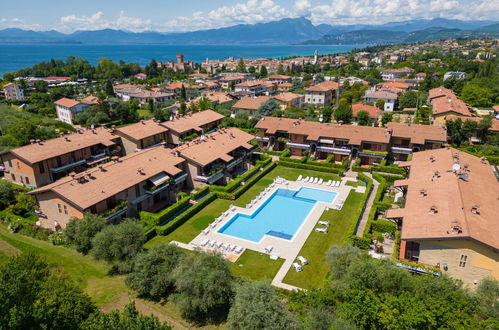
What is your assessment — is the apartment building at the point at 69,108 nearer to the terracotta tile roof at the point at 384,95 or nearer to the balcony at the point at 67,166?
the balcony at the point at 67,166

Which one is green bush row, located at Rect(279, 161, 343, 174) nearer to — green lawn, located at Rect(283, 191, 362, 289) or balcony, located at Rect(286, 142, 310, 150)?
balcony, located at Rect(286, 142, 310, 150)

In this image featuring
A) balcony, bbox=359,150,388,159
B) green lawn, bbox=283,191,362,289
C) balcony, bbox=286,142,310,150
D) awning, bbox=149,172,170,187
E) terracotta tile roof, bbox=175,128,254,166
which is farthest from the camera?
balcony, bbox=286,142,310,150

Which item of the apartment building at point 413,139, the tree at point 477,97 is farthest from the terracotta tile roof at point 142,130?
the tree at point 477,97

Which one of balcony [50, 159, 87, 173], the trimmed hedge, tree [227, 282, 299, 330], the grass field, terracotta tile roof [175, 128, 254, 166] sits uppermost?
terracotta tile roof [175, 128, 254, 166]

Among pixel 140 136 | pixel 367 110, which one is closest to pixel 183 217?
pixel 140 136

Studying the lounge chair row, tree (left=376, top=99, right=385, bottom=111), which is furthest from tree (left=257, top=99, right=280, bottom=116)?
the lounge chair row

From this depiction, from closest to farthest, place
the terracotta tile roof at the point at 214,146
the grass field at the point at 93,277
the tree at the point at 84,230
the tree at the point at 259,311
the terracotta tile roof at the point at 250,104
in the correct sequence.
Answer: the tree at the point at 259,311 → the grass field at the point at 93,277 → the tree at the point at 84,230 → the terracotta tile roof at the point at 214,146 → the terracotta tile roof at the point at 250,104

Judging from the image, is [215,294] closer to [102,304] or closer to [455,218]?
[102,304]

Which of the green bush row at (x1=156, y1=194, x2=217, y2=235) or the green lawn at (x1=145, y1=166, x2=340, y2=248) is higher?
the green bush row at (x1=156, y1=194, x2=217, y2=235)
